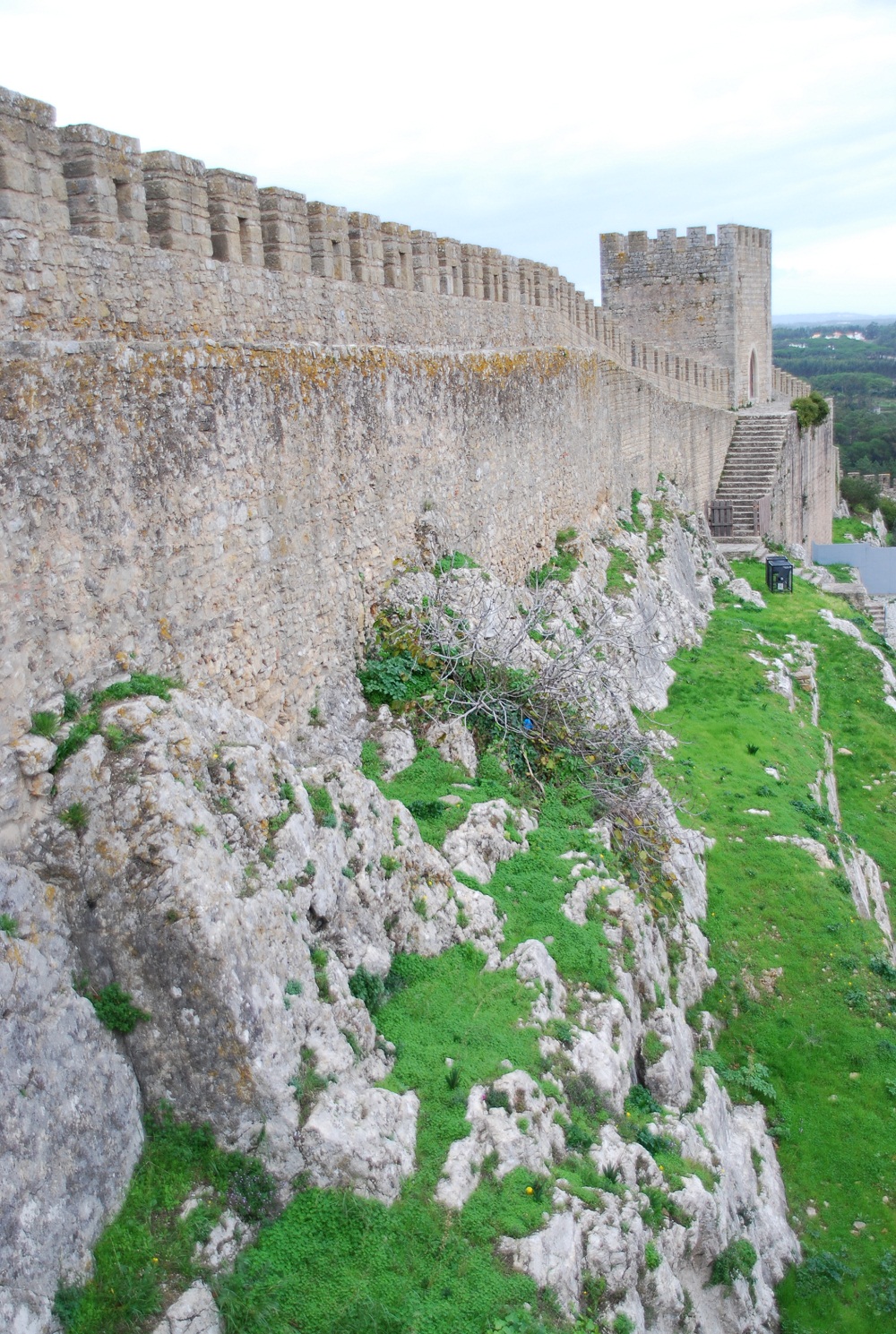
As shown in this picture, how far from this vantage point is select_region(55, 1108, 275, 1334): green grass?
155 inches

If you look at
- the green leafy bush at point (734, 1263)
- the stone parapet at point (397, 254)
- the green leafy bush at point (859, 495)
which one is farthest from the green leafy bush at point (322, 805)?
the green leafy bush at point (859, 495)

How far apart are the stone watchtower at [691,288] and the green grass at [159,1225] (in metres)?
25.1

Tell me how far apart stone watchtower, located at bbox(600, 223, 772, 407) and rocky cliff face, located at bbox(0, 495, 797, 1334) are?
2271 centimetres

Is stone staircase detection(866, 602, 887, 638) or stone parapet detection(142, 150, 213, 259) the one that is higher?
stone parapet detection(142, 150, 213, 259)

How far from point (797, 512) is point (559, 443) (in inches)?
651

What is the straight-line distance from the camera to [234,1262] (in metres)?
4.27

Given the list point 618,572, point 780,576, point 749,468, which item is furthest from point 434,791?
point 749,468

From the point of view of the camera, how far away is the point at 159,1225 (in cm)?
428

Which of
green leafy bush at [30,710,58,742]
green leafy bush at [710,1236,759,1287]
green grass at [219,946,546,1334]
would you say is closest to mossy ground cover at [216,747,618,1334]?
green grass at [219,946,546,1334]

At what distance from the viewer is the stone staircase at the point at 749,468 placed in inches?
979

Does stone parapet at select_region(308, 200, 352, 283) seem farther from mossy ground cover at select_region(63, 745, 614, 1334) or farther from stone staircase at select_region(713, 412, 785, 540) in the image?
stone staircase at select_region(713, 412, 785, 540)

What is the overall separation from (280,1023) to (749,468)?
23.5m

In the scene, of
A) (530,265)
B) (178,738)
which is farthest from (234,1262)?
(530,265)

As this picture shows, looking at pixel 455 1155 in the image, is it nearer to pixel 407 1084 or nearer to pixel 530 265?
pixel 407 1084
